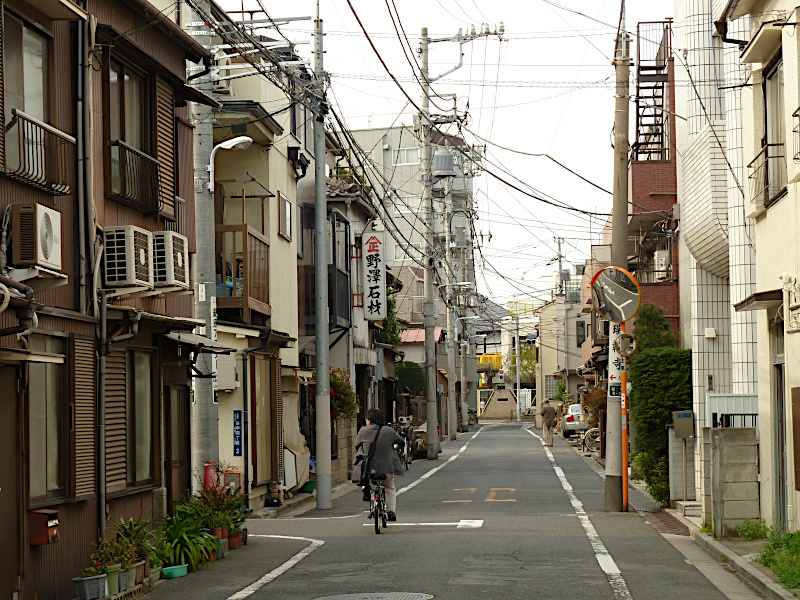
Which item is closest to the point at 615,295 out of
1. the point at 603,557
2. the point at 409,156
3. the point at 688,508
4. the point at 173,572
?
the point at 688,508

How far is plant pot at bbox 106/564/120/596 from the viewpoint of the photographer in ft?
34.5

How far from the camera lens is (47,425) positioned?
35.6 ft

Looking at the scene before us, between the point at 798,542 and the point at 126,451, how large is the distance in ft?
25.9

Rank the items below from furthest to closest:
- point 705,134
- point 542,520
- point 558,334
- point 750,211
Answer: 1. point 558,334
2. point 705,134
3. point 542,520
4. point 750,211

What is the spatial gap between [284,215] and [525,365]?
10132 centimetres

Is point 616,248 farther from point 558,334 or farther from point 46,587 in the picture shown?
point 558,334

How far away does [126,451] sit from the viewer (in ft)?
42.5

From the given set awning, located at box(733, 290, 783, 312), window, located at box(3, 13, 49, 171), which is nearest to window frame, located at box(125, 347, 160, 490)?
window, located at box(3, 13, 49, 171)

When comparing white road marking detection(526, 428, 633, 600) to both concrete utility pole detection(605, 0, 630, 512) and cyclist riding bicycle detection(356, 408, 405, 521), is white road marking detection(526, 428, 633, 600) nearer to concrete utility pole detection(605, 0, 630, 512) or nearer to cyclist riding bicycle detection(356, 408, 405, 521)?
concrete utility pole detection(605, 0, 630, 512)

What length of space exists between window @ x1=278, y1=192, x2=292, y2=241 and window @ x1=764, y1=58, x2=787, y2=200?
544 inches

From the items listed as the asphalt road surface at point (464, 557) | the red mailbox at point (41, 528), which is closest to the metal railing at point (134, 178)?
the red mailbox at point (41, 528)

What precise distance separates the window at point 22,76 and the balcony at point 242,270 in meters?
10.3

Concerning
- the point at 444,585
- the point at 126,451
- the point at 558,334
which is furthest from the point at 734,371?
the point at 558,334

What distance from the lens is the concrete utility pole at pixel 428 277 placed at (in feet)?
136
